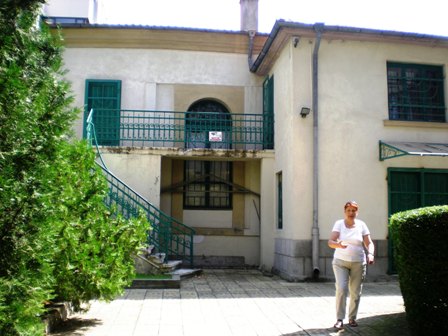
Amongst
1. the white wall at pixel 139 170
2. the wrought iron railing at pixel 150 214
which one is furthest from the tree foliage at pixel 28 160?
the white wall at pixel 139 170

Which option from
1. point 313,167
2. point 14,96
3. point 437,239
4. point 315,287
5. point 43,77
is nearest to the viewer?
point 14,96

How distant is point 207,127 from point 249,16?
13.2ft

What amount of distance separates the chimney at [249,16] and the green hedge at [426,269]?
10777 millimetres

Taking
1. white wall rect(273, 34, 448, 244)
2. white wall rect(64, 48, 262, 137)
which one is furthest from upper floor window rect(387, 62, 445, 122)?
white wall rect(64, 48, 262, 137)

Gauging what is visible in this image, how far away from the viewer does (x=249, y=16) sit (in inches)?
624

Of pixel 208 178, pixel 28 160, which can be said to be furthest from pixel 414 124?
pixel 28 160

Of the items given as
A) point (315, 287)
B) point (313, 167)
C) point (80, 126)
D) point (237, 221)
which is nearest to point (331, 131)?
point (313, 167)

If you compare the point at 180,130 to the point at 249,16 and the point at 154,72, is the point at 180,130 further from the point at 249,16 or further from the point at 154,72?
the point at 249,16

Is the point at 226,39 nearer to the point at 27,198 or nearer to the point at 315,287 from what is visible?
the point at 315,287

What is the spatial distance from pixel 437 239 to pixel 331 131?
248 inches

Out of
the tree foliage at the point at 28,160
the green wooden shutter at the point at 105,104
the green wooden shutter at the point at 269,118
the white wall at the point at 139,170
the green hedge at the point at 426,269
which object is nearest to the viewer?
the tree foliage at the point at 28,160

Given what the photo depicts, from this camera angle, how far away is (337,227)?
23.0 ft

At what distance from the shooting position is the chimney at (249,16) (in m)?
15.7

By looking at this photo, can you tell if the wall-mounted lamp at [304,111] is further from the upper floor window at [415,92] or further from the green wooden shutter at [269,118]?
the green wooden shutter at [269,118]
